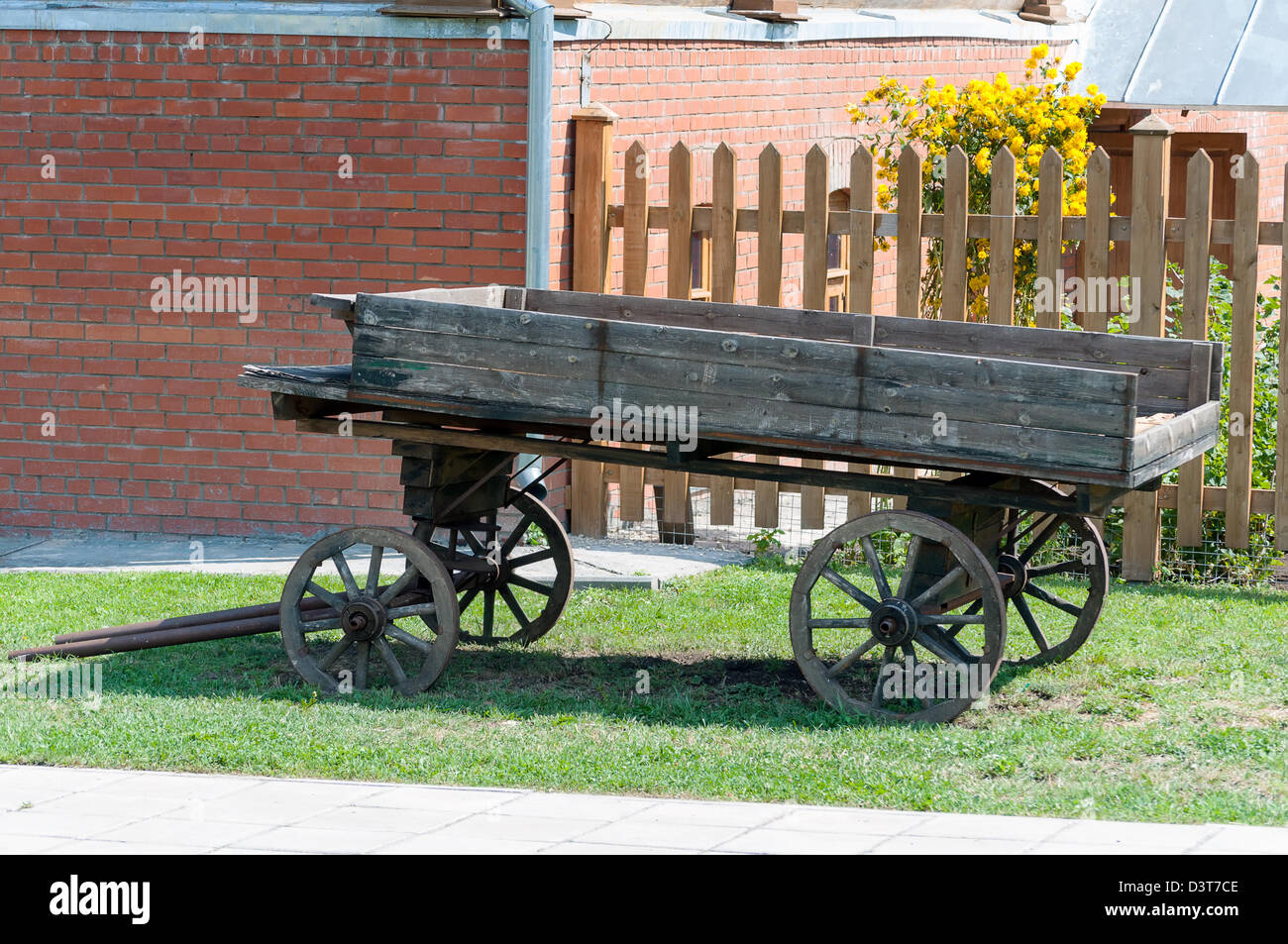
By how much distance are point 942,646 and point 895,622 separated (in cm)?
22

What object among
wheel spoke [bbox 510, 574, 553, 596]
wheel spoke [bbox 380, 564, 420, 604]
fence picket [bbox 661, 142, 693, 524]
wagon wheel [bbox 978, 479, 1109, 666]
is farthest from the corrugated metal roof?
wheel spoke [bbox 380, 564, 420, 604]

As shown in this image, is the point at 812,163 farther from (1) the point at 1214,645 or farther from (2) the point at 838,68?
(2) the point at 838,68

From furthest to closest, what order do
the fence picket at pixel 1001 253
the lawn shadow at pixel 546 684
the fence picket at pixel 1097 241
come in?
the fence picket at pixel 1001 253, the fence picket at pixel 1097 241, the lawn shadow at pixel 546 684

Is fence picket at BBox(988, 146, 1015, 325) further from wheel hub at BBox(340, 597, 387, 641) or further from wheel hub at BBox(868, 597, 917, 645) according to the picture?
wheel hub at BBox(340, 597, 387, 641)

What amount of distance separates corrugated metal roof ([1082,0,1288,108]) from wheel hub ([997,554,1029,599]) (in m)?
8.95

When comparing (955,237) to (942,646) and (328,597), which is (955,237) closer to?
(942,646)

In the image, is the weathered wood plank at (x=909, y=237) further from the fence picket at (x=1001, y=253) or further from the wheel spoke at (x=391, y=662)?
the wheel spoke at (x=391, y=662)

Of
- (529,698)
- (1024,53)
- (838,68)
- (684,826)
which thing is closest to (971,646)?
(529,698)

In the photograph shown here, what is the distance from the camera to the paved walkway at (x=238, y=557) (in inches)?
344

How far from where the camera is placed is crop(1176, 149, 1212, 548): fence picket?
8305 mm

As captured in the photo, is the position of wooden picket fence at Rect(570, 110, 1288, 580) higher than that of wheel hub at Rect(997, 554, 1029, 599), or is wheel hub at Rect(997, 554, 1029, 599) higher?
wooden picket fence at Rect(570, 110, 1288, 580)

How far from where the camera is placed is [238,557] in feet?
29.8

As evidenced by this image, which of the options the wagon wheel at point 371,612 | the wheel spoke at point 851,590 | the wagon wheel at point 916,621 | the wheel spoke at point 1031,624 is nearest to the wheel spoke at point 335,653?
the wagon wheel at point 371,612

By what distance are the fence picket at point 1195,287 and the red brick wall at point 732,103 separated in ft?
9.86
